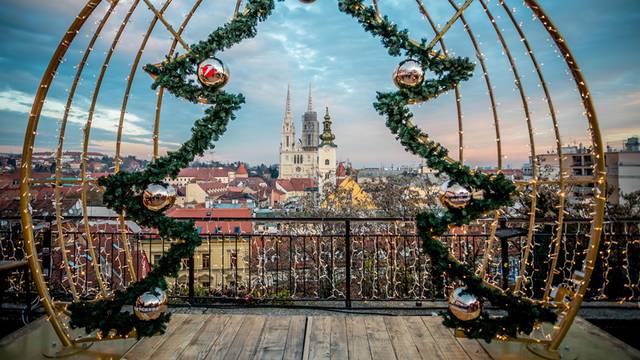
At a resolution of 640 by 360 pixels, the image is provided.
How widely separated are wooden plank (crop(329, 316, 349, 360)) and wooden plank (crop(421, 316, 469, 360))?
0.61 metres

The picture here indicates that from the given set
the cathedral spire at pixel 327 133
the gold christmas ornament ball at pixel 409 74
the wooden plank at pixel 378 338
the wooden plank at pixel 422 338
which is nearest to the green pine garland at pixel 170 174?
the gold christmas ornament ball at pixel 409 74

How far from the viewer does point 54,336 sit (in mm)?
2555

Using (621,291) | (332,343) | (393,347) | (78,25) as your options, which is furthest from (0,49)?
(621,291)

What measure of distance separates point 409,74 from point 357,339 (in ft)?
5.85

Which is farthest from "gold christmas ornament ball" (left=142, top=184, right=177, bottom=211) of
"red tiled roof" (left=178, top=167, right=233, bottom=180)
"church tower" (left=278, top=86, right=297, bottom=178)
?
"church tower" (left=278, top=86, right=297, bottom=178)

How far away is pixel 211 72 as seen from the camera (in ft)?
7.61

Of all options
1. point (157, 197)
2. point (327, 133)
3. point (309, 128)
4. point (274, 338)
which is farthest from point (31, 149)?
point (309, 128)

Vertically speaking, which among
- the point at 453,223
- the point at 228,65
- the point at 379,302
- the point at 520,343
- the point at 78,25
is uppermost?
the point at 78,25

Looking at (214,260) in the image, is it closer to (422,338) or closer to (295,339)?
(295,339)

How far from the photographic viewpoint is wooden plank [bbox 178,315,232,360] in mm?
2273

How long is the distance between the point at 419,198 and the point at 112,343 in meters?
7.70

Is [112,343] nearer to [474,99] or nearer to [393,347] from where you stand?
[393,347]

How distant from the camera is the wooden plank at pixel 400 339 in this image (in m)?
2.27

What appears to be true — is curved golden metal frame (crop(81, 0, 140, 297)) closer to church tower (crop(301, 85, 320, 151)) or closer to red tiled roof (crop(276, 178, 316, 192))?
red tiled roof (crop(276, 178, 316, 192))
